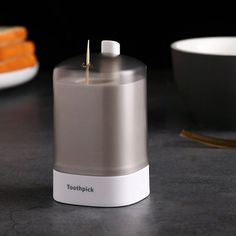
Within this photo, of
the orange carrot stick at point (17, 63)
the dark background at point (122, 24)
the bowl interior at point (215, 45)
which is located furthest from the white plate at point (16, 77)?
the bowl interior at point (215, 45)

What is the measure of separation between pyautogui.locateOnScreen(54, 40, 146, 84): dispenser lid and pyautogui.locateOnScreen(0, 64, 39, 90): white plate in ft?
2.12

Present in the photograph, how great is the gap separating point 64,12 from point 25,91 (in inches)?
13.5

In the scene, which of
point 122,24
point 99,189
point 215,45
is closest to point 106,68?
point 99,189

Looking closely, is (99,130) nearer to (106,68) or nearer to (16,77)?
(106,68)

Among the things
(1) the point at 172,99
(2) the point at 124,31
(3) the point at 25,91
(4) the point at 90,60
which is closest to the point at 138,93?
(4) the point at 90,60

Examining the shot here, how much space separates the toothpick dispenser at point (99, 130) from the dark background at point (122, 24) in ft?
3.25

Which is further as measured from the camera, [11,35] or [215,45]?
[11,35]

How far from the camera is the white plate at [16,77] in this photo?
158 centimetres

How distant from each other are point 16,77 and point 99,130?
743 mm

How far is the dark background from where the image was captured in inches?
75.0

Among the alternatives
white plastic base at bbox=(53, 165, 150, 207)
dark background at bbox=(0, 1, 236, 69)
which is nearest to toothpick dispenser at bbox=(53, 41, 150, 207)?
white plastic base at bbox=(53, 165, 150, 207)

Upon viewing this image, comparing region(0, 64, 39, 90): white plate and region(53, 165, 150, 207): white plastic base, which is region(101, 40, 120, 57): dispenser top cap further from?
region(0, 64, 39, 90): white plate

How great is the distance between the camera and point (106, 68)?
920mm

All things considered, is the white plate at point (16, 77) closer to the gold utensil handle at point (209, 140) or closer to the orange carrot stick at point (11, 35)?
the orange carrot stick at point (11, 35)
